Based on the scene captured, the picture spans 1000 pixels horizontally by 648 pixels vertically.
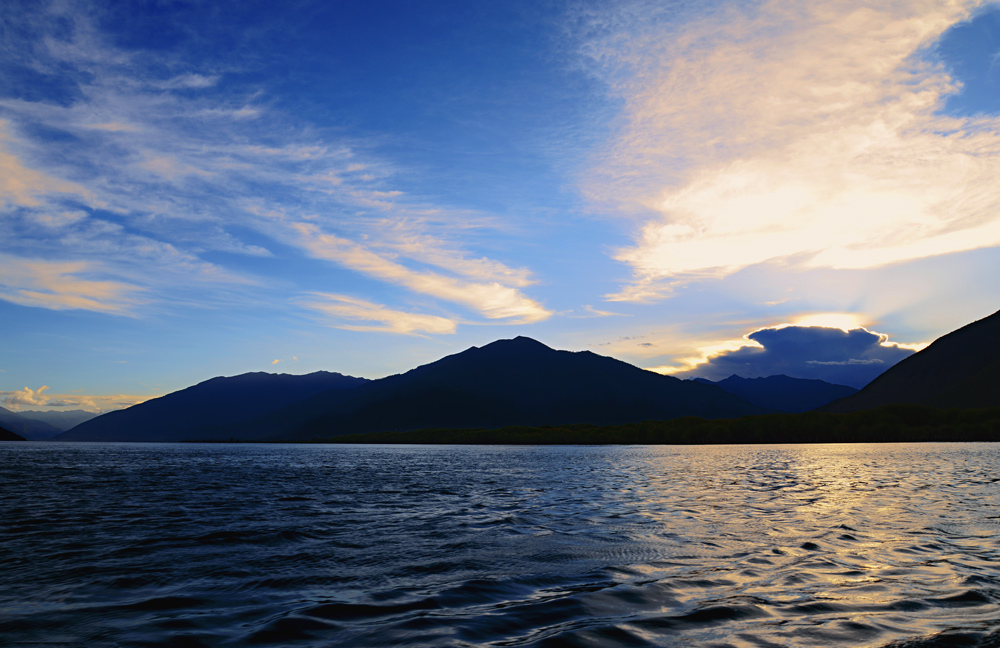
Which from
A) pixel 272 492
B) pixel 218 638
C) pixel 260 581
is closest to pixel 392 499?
pixel 272 492

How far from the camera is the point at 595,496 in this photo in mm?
38094

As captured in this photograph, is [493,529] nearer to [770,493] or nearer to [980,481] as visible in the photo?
[770,493]

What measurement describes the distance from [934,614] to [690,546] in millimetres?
8654

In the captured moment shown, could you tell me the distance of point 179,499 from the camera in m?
39.9

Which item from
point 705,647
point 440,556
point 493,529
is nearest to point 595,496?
point 493,529

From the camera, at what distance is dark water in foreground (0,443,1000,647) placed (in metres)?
11.1

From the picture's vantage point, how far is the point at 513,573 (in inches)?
650

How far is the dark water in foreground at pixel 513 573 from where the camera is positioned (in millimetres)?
11094

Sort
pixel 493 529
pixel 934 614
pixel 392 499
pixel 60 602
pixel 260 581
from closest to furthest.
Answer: pixel 934 614, pixel 60 602, pixel 260 581, pixel 493 529, pixel 392 499

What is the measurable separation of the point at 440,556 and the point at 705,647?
11.2m

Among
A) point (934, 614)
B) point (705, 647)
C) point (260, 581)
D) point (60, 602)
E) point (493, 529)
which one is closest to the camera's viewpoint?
point (705, 647)

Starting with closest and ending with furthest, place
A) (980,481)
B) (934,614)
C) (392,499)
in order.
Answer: (934,614), (392,499), (980,481)

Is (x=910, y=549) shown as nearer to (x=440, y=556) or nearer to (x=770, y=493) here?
(x=440, y=556)

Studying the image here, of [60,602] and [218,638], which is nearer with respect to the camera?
[218,638]
